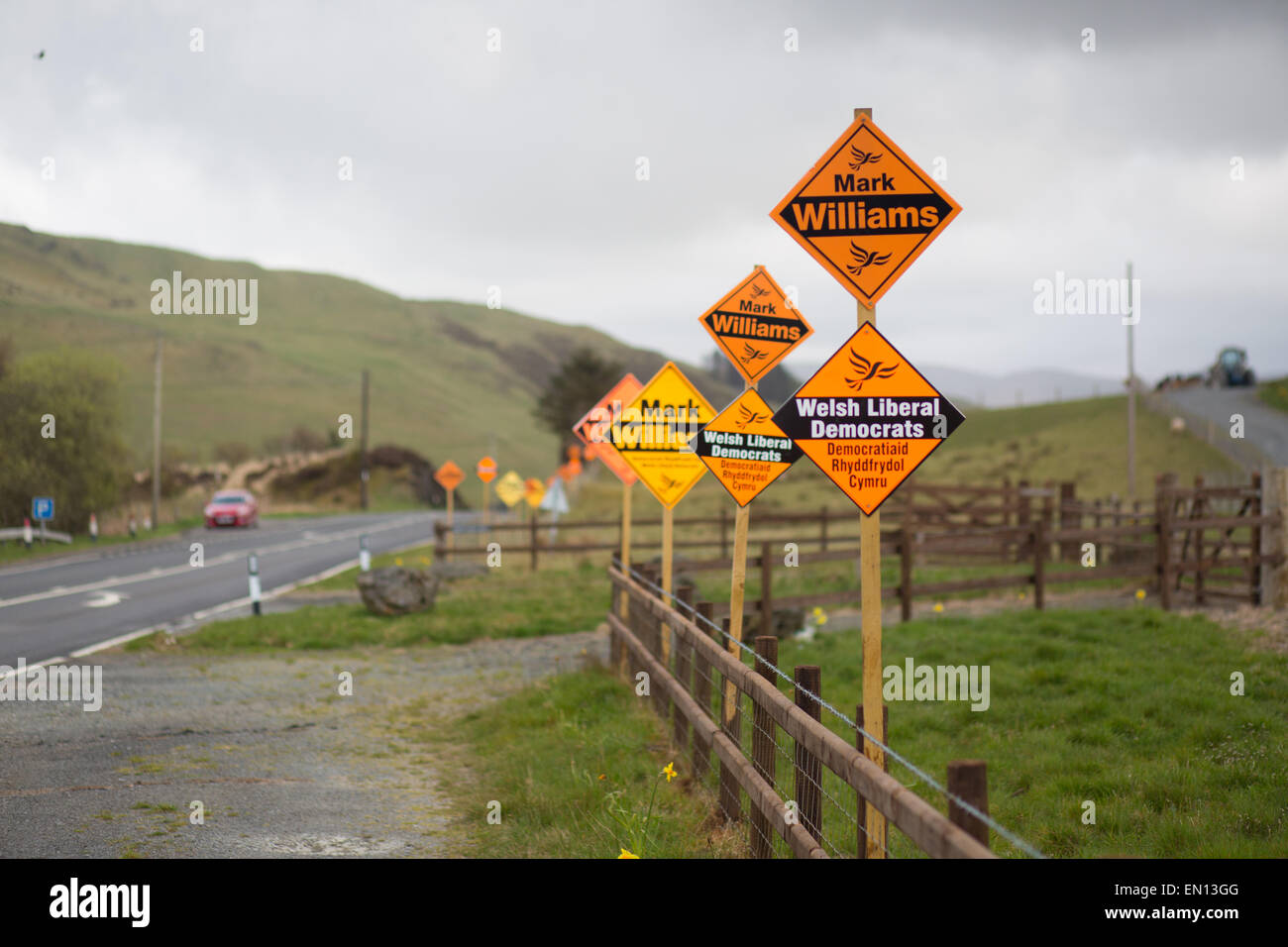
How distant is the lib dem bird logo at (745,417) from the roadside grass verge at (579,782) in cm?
236

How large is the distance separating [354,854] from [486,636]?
993 centimetres

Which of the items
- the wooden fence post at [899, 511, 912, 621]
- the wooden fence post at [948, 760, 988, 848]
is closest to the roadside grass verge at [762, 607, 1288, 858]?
the wooden fence post at [899, 511, 912, 621]

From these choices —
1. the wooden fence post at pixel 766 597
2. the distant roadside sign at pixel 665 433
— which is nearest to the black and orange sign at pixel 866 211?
the distant roadside sign at pixel 665 433

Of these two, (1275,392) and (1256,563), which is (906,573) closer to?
(1256,563)

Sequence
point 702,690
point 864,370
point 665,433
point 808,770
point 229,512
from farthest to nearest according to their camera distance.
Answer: point 229,512 → point 665,433 → point 702,690 → point 864,370 → point 808,770

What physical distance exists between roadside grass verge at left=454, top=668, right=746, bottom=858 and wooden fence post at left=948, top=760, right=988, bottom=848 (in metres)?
2.58

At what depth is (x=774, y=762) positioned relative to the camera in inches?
214

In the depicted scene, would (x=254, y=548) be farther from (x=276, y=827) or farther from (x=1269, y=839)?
(x=1269, y=839)

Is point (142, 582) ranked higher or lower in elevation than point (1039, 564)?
lower

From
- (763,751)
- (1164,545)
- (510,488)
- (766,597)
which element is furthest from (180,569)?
(763,751)

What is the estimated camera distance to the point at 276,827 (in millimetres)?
6555

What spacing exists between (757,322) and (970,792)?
532cm

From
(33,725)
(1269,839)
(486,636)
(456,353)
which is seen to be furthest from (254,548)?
(456,353)

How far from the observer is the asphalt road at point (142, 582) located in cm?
1555
